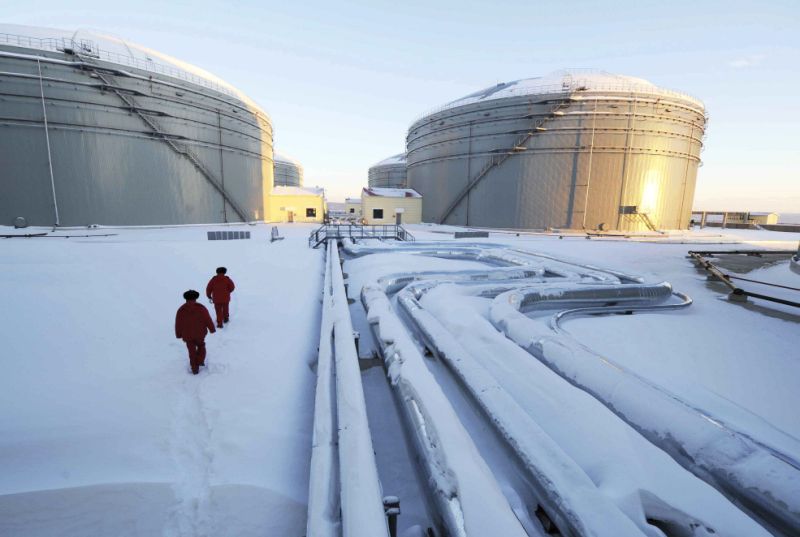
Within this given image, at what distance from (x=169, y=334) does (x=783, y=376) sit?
27.0 feet

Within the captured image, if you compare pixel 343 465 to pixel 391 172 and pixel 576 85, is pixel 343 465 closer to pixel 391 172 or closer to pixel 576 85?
pixel 576 85

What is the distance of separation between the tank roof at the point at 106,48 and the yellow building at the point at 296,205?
10556 millimetres

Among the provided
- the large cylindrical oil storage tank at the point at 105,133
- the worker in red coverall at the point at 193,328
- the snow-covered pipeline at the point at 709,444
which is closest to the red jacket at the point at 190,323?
the worker in red coverall at the point at 193,328

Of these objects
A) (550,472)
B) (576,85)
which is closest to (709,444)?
(550,472)

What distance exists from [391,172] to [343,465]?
175 feet

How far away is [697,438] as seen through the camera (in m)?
2.32

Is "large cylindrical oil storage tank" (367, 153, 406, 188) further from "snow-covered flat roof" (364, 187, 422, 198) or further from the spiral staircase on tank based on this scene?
the spiral staircase on tank

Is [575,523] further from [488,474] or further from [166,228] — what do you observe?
[166,228]

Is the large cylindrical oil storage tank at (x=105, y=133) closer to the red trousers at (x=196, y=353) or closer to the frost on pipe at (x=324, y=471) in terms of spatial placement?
the red trousers at (x=196, y=353)

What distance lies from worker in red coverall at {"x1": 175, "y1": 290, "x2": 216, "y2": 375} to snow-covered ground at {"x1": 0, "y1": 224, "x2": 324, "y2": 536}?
214 millimetres

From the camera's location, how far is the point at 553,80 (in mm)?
29406

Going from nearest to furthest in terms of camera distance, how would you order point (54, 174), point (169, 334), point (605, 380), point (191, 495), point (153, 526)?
point (153, 526)
point (191, 495)
point (605, 380)
point (169, 334)
point (54, 174)

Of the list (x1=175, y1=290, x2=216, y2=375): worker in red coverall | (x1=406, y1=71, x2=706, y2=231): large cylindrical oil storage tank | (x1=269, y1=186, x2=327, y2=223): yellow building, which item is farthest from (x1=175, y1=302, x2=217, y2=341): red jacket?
(x1=269, y1=186, x2=327, y2=223): yellow building

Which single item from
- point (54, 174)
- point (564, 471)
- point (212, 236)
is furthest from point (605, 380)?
point (54, 174)
